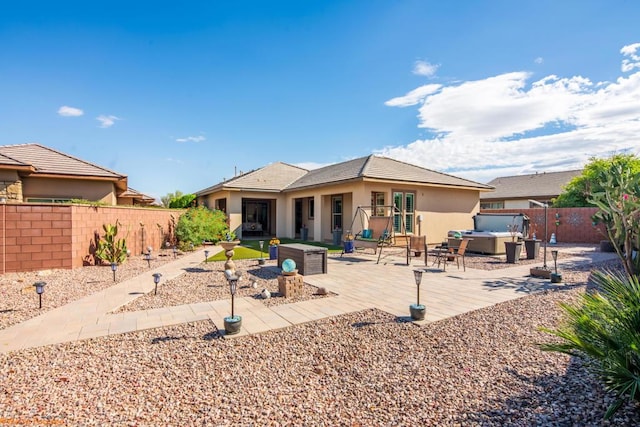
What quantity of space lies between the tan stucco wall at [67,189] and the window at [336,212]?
34.4 feet

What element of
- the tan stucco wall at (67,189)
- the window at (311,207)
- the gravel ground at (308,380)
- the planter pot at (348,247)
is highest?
the tan stucco wall at (67,189)

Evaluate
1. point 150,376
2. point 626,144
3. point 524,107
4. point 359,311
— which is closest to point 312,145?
point 524,107

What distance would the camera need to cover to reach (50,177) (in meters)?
12.5

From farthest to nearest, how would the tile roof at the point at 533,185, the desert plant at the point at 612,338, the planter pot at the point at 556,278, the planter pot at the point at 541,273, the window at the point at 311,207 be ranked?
the tile roof at the point at 533,185 → the window at the point at 311,207 → the planter pot at the point at 541,273 → the planter pot at the point at 556,278 → the desert plant at the point at 612,338

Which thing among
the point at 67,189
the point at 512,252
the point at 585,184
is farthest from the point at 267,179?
the point at 585,184

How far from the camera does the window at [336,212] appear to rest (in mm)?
17125

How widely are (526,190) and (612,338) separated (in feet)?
111

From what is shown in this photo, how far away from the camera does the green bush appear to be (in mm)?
14109

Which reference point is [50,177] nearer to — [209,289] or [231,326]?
[209,289]

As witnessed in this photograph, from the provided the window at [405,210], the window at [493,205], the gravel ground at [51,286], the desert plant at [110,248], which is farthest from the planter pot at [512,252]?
the window at [493,205]

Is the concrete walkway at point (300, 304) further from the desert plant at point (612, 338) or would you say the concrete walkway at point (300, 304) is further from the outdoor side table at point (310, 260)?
the desert plant at point (612, 338)

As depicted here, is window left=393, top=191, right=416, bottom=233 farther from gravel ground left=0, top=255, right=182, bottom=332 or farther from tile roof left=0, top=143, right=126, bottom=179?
tile roof left=0, top=143, right=126, bottom=179

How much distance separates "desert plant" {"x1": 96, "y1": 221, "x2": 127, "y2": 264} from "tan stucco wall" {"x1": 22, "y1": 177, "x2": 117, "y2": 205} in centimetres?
420

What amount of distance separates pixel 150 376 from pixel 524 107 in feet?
63.6
